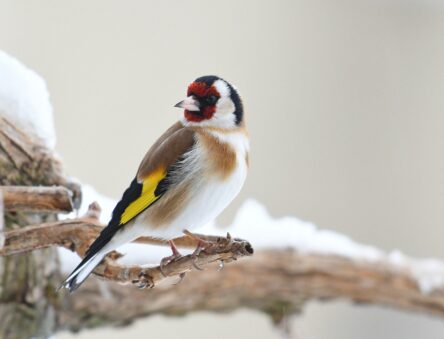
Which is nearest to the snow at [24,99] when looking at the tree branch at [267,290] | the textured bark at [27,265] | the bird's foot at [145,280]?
the textured bark at [27,265]

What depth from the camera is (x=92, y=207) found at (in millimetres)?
1413

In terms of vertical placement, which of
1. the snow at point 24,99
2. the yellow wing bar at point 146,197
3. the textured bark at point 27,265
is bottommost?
the textured bark at point 27,265

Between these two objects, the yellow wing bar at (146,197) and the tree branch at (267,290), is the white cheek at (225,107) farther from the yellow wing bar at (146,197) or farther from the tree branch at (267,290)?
the tree branch at (267,290)

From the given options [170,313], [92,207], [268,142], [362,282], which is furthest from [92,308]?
[268,142]

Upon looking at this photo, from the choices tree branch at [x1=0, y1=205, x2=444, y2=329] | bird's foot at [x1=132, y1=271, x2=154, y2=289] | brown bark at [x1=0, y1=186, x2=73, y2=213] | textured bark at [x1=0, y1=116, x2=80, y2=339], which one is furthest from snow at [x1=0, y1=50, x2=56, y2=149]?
bird's foot at [x1=132, y1=271, x2=154, y2=289]

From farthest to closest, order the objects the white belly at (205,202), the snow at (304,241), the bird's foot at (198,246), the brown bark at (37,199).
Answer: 1. the snow at (304,241)
2. the brown bark at (37,199)
3. the white belly at (205,202)
4. the bird's foot at (198,246)

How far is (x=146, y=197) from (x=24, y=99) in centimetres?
A: 37

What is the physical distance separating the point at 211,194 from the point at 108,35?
68.9 inches

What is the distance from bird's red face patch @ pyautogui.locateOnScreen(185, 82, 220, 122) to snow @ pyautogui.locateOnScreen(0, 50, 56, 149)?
328mm

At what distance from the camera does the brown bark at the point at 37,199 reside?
4.53 feet

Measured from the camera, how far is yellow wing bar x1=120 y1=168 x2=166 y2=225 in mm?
1229

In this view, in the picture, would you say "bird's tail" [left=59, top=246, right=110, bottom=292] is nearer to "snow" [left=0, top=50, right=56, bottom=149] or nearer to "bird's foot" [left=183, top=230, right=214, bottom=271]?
"bird's foot" [left=183, top=230, right=214, bottom=271]

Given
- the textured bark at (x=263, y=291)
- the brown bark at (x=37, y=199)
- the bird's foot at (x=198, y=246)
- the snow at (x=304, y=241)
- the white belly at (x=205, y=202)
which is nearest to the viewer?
the bird's foot at (x=198, y=246)

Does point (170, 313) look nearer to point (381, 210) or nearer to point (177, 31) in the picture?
point (177, 31)
